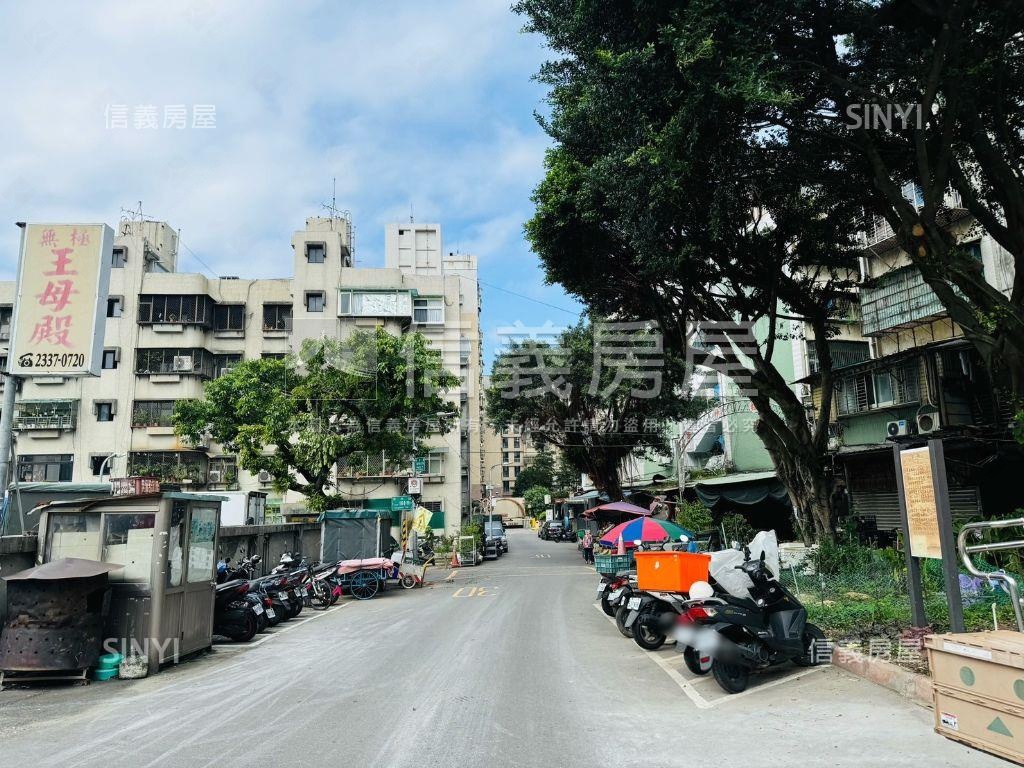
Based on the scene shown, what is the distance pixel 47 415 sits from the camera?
35812mm

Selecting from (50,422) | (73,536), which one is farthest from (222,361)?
(73,536)

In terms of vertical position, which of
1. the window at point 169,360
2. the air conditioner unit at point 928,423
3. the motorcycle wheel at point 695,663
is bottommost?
the motorcycle wheel at point 695,663

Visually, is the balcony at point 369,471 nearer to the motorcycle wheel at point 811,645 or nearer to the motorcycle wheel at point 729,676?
the motorcycle wheel at point 811,645

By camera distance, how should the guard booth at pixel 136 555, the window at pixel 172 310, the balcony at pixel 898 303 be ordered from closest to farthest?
1. the guard booth at pixel 136 555
2. the balcony at pixel 898 303
3. the window at pixel 172 310

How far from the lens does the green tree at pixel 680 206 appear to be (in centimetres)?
1164

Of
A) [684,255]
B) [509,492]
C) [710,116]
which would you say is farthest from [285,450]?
[509,492]

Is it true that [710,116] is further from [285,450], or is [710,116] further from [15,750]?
[285,450]

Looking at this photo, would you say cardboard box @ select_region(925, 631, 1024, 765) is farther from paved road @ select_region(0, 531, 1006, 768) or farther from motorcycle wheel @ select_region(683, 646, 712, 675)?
motorcycle wheel @ select_region(683, 646, 712, 675)

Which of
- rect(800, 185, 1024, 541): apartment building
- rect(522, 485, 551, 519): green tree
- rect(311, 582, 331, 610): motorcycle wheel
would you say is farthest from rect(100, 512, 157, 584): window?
rect(522, 485, 551, 519): green tree

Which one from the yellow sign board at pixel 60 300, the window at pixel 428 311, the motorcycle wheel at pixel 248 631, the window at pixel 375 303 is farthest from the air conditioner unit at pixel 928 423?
the window at pixel 428 311

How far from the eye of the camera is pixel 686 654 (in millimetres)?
8305

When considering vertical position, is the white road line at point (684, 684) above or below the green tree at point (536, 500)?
below

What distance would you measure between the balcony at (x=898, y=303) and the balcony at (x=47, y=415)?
35757 millimetres

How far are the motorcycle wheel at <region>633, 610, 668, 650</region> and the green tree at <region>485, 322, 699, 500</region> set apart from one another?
19463 millimetres
